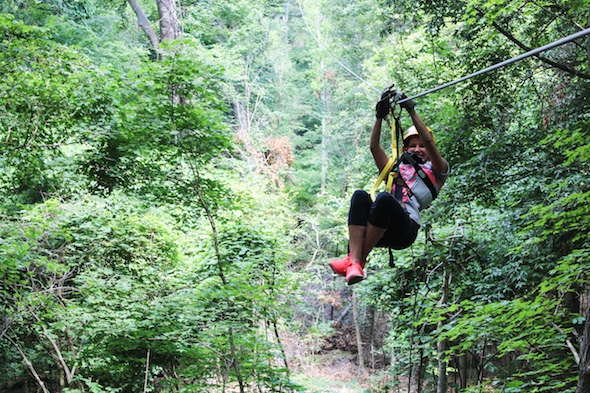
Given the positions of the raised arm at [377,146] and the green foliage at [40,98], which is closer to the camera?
the raised arm at [377,146]

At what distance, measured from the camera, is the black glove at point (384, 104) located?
2498mm

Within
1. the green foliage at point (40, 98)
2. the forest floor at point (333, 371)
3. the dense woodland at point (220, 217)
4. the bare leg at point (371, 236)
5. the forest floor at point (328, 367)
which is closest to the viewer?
the bare leg at point (371, 236)

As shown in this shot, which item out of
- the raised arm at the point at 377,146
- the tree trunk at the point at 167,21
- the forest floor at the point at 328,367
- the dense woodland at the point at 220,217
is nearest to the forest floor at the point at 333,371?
the forest floor at the point at 328,367

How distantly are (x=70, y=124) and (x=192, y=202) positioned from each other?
1.42 metres

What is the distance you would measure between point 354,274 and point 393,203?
42cm

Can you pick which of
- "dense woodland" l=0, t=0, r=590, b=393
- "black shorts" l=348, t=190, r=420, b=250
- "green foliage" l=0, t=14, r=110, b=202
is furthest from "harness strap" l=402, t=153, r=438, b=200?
"green foliage" l=0, t=14, r=110, b=202

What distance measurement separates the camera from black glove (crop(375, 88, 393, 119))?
250 cm

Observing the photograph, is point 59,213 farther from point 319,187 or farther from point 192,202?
point 319,187

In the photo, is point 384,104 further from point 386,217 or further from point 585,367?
point 585,367

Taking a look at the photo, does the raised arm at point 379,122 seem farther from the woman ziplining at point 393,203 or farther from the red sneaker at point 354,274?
the red sneaker at point 354,274

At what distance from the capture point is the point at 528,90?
4461 mm

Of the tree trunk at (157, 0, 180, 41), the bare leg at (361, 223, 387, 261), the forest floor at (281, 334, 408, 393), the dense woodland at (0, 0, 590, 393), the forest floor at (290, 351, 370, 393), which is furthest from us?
the forest floor at (281, 334, 408, 393)

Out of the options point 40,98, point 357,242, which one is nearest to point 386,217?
point 357,242

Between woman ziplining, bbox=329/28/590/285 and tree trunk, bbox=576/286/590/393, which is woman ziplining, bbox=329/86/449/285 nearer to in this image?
woman ziplining, bbox=329/28/590/285
